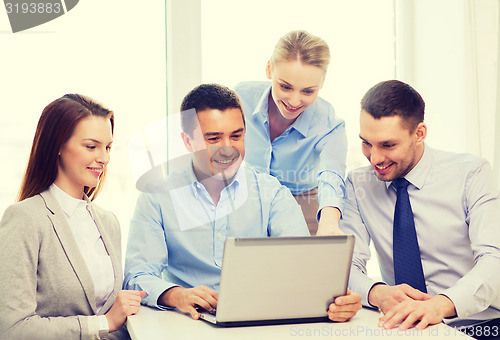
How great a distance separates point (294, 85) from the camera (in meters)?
2.32

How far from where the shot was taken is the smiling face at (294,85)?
2312mm

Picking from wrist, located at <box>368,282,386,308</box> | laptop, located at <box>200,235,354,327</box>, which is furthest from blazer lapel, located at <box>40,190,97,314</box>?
wrist, located at <box>368,282,386,308</box>

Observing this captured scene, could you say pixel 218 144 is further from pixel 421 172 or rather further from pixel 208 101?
pixel 421 172

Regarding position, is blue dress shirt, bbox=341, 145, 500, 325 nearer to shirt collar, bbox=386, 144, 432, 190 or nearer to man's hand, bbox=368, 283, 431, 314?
shirt collar, bbox=386, 144, 432, 190

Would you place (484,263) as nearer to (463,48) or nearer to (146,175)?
(146,175)

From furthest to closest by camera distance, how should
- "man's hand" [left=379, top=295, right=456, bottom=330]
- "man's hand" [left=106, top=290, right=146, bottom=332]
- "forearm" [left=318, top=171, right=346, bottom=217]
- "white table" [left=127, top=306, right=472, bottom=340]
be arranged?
"forearm" [left=318, top=171, right=346, bottom=217]
"man's hand" [left=106, top=290, right=146, bottom=332]
"man's hand" [left=379, top=295, right=456, bottom=330]
"white table" [left=127, top=306, right=472, bottom=340]

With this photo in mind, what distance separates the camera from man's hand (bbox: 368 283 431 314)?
1.60m

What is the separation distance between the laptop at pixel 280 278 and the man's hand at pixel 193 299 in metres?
0.08

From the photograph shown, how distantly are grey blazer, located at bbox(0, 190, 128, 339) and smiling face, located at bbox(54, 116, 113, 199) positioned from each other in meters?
0.09

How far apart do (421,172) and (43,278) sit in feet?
4.53

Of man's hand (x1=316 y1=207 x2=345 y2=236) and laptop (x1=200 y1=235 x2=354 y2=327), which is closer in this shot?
laptop (x1=200 y1=235 x2=354 y2=327)

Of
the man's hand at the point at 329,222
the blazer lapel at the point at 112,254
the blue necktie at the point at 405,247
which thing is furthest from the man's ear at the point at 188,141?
the blue necktie at the point at 405,247

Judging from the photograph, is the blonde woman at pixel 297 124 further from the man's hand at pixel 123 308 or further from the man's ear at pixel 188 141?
the man's hand at pixel 123 308

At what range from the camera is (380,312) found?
165 cm
